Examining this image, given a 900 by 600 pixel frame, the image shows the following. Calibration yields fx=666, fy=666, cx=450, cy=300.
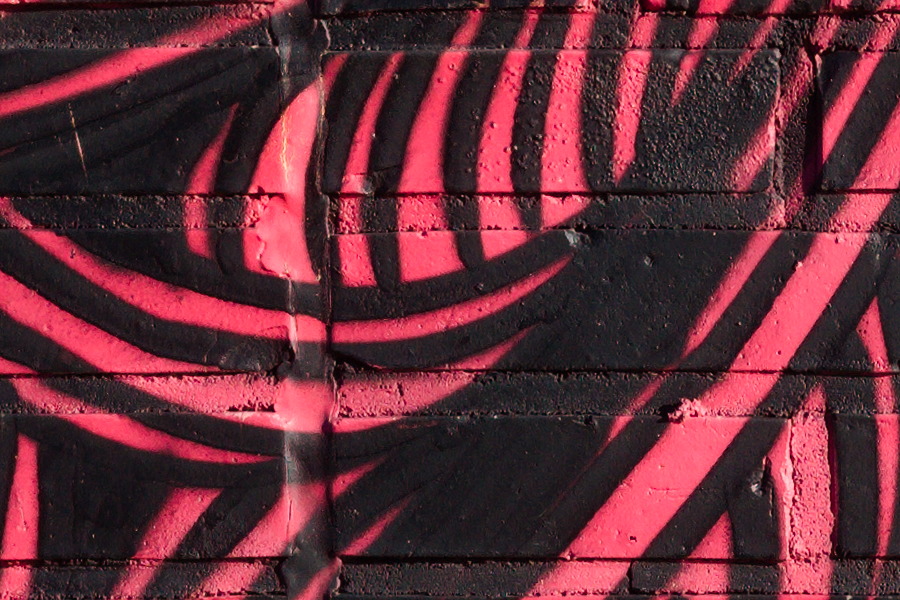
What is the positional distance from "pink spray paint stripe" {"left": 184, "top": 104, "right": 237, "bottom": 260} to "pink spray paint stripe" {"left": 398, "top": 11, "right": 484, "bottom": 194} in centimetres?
22

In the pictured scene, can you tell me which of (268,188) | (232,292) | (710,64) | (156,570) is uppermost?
(710,64)

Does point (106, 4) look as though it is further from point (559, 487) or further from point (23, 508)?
point (559, 487)

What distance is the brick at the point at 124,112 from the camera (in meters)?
0.81

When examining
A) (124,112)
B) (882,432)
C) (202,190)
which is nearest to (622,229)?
(882,432)

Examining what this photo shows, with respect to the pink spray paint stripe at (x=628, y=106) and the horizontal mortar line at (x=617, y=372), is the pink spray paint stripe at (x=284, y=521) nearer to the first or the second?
the horizontal mortar line at (x=617, y=372)

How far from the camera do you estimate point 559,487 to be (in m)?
0.81

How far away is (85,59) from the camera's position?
2.65 feet

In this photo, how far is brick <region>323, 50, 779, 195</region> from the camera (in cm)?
80

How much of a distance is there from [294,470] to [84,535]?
10.6 inches

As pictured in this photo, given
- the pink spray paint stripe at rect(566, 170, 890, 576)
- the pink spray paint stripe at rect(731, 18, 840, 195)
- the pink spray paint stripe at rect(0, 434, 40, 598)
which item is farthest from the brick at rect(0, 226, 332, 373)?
the pink spray paint stripe at rect(731, 18, 840, 195)

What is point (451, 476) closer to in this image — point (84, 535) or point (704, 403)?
point (704, 403)

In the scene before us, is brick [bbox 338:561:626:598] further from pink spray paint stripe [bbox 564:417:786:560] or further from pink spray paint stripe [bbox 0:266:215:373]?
pink spray paint stripe [bbox 0:266:215:373]

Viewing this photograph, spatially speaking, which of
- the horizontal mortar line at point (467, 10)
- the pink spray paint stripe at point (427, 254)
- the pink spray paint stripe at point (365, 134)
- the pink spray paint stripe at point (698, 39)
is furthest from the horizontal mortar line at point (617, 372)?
the horizontal mortar line at point (467, 10)

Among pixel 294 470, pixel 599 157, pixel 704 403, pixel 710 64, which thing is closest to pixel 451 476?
pixel 294 470
